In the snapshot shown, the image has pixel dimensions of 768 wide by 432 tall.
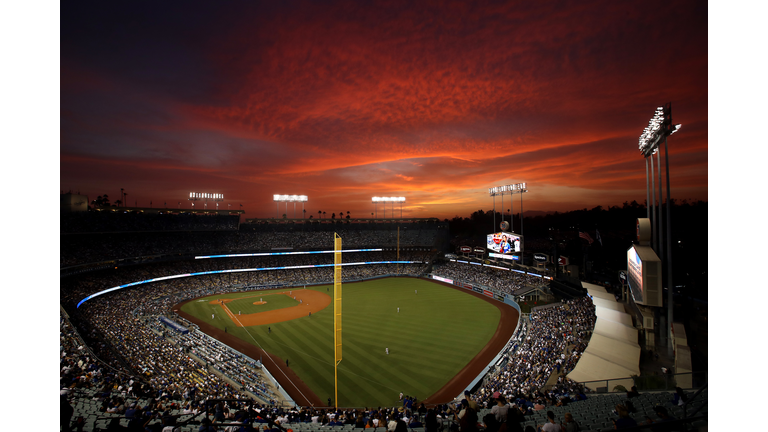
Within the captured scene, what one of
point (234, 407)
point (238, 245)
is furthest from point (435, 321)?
point (238, 245)

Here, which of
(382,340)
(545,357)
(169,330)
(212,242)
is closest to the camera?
(545,357)

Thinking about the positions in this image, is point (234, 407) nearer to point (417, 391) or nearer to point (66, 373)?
point (66, 373)

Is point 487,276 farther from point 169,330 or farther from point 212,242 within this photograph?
point 212,242

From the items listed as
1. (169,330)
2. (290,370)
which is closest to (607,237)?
(290,370)

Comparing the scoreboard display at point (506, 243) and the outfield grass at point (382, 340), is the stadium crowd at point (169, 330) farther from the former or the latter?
the scoreboard display at point (506, 243)

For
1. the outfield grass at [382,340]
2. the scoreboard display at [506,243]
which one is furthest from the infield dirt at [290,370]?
the scoreboard display at [506,243]
